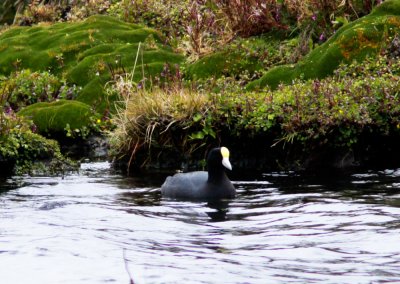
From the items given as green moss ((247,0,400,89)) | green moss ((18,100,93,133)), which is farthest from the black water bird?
green moss ((18,100,93,133))

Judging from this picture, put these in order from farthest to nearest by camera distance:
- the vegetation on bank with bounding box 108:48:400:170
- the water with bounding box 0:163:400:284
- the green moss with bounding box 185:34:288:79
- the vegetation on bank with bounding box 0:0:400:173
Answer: the green moss with bounding box 185:34:288:79 → the vegetation on bank with bounding box 0:0:400:173 → the vegetation on bank with bounding box 108:48:400:170 → the water with bounding box 0:163:400:284

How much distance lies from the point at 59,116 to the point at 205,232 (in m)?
8.62

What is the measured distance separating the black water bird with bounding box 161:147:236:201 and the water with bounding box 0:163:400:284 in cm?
23

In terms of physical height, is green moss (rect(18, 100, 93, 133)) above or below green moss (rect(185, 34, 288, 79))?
below

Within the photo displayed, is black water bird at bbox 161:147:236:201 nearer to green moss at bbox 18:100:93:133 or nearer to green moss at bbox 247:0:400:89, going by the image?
green moss at bbox 247:0:400:89

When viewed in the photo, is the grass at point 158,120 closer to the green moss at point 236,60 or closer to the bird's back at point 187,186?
the bird's back at point 187,186

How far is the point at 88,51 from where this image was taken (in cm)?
2209

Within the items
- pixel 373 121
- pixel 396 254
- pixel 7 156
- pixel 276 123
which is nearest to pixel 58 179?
pixel 7 156

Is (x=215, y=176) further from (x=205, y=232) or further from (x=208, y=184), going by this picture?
(x=205, y=232)

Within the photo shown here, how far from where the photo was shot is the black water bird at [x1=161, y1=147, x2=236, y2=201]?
40.5 feet

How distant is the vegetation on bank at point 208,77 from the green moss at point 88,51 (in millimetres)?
41

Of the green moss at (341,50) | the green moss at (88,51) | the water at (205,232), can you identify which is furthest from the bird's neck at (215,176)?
the green moss at (88,51)

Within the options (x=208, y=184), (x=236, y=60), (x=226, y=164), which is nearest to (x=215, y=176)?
(x=208, y=184)

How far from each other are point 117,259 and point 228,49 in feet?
38.4
